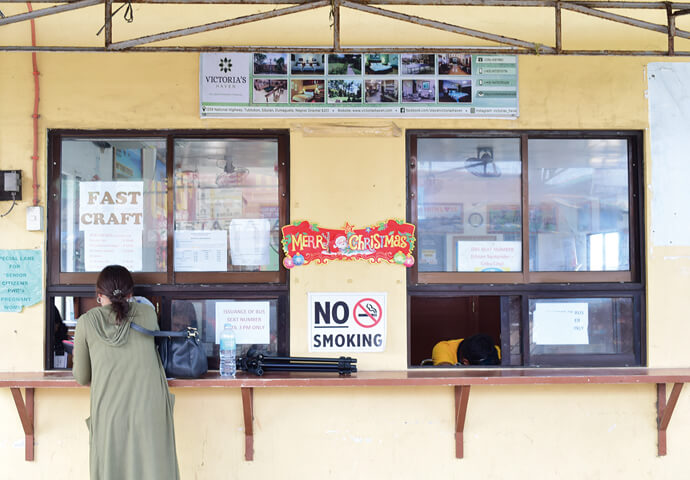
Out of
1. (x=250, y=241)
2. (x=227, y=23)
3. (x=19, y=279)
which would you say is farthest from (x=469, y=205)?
(x=19, y=279)

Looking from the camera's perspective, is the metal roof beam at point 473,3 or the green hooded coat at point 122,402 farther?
the green hooded coat at point 122,402

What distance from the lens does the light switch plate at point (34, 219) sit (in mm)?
4246

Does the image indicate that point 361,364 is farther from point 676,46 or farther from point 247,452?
point 676,46

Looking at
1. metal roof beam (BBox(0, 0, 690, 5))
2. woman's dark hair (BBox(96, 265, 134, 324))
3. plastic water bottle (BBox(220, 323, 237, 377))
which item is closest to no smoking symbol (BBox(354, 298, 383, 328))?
plastic water bottle (BBox(220, 323, 237, 377))

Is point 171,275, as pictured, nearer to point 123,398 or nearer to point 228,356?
point 228,356

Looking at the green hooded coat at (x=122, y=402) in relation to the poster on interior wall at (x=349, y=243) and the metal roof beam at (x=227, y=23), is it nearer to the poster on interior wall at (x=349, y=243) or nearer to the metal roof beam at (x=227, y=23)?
the poster on interior wall at (x=349, y=243)

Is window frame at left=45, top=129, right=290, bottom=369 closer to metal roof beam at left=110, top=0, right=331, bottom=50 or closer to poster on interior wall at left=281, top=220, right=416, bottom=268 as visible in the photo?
poster on interior wall at left=281, top=220, right=416, bottom=268

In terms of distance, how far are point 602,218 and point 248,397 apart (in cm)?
286

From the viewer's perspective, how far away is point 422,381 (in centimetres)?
395

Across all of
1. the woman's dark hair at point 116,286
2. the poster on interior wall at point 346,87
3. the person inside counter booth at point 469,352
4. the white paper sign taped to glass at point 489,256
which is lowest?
the person inside counter booth at point 469,352

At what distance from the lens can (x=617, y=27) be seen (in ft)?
14.6

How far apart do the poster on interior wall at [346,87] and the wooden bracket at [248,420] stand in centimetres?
192

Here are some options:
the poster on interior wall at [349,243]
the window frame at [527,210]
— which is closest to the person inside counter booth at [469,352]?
the window frame at [527,210]

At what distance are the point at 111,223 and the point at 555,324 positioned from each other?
3290mm
